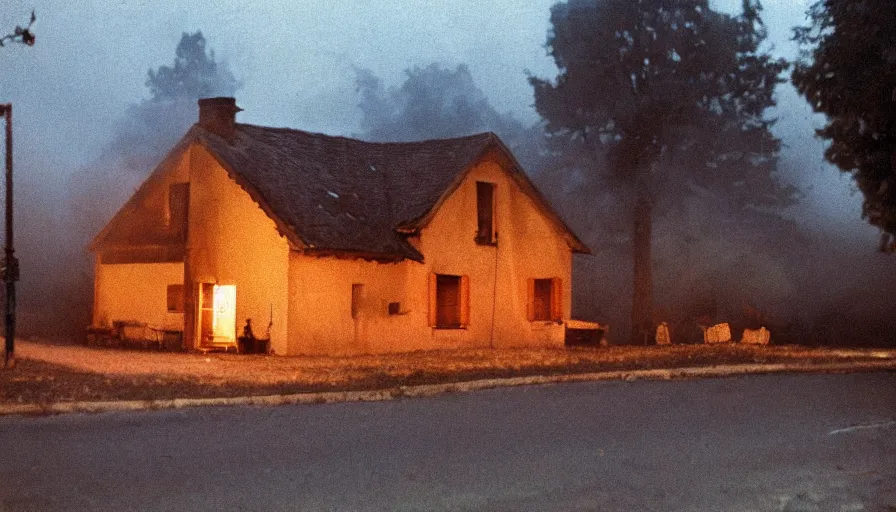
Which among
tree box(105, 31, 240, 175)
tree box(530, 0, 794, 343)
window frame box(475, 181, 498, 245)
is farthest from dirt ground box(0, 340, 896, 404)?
tree box(105, 31, 240, 175)

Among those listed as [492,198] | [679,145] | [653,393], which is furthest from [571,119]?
[653,393]

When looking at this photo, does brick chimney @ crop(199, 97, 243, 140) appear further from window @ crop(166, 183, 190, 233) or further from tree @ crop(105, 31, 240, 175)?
tree @ crop(105, 31, 240, 175)

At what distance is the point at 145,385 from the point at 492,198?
649 inches

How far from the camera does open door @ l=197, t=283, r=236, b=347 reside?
2747 centimetres

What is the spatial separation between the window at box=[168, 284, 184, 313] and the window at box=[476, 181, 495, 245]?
8644 mm

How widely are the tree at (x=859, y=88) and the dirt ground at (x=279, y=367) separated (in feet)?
13.9

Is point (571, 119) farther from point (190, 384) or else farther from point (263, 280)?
point (190, 384)

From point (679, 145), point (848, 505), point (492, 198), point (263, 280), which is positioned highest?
point (679, 145)

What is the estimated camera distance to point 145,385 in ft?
51.3

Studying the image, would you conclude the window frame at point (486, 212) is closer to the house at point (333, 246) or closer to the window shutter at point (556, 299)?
the house at point (333, 246)

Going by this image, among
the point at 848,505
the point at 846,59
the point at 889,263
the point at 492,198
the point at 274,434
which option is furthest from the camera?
the point at 889,263

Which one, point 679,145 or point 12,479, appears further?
point 679,145

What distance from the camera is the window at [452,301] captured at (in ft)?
95.6

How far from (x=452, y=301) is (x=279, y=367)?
9.63 meters
